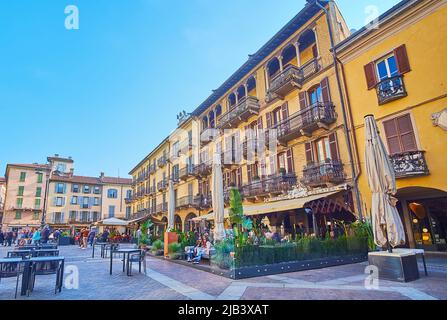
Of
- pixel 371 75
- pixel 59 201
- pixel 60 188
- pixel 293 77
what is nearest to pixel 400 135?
pixel 371 75

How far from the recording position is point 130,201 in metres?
48.6

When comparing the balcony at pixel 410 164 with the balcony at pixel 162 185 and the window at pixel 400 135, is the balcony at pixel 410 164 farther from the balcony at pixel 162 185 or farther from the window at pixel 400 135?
the balcony at pixel 162 185

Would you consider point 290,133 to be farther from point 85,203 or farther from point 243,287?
point 85,203

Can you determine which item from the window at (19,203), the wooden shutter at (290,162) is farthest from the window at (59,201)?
the wooden shutter at (290,162)

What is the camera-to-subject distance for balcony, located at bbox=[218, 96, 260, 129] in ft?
64.8

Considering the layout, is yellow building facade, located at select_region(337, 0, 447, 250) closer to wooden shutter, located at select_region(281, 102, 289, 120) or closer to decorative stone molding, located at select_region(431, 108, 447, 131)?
decorative stone molding, located at select_region(431, 108, 447, 131)

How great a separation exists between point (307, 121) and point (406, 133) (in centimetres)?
463

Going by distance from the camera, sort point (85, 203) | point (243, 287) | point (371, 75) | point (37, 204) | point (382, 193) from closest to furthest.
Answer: point (243, 287), point (382, 193), point (371, 75), point (37, 204), point (85, 203)

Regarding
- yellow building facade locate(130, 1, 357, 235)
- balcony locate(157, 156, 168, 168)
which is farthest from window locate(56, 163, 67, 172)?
yellow building facade locate(130, 1, 357, 235)

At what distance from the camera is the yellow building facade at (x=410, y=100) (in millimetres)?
10766

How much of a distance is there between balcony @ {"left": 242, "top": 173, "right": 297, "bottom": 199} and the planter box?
9.02 meters

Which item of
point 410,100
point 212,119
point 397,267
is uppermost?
point 212,119

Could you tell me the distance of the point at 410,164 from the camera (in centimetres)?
1105

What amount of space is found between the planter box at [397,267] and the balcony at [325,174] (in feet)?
22.1
